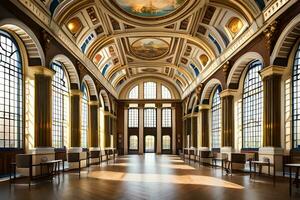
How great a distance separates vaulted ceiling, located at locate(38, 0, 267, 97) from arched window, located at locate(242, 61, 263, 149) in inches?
101

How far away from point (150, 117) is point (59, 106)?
84.6 ft

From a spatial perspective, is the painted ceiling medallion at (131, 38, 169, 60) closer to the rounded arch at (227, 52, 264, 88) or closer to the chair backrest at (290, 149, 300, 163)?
the rounded arch at (227, 52, 264, 88)

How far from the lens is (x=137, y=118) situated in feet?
153

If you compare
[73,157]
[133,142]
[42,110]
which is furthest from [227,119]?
[133,142]

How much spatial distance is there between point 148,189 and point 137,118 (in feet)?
117

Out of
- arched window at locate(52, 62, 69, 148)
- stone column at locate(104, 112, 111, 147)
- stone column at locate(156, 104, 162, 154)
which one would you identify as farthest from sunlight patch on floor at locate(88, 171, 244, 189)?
Result: stone column at locate(156, 104, 162, 154)

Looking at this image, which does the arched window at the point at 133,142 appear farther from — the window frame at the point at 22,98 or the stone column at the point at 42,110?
the window frame at the point at 22,98

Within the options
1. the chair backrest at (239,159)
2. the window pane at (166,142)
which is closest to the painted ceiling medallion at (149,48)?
the chair backrest at (239,159)

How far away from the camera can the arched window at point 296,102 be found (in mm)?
14802

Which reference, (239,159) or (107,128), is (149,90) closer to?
(107,128)

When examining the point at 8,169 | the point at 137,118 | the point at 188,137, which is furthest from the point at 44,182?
the point at 137,118

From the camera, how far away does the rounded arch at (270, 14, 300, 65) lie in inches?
544

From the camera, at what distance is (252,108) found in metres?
20.9

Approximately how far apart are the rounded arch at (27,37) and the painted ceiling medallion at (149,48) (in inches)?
536
